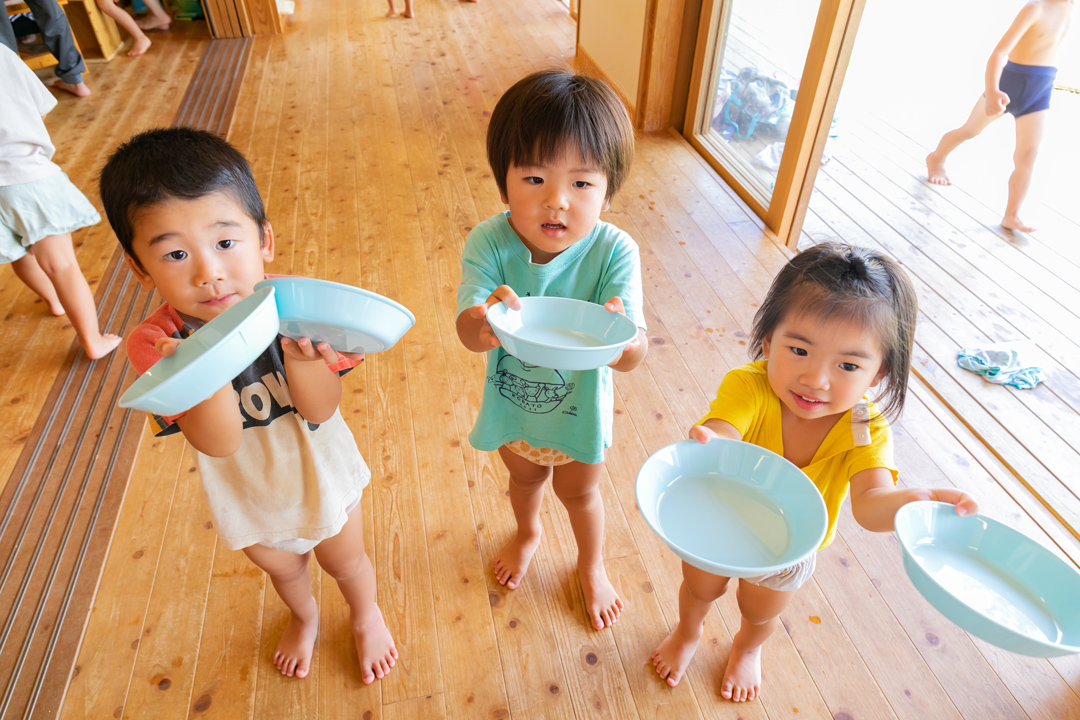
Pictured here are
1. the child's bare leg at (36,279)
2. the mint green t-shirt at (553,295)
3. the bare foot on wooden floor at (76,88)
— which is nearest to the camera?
the mint green t-shirt at (553,295)

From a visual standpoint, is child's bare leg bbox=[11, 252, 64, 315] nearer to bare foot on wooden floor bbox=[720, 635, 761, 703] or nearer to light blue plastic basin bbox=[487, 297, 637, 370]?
light blue plastic basin bbox=[487, 297, 637, 370]

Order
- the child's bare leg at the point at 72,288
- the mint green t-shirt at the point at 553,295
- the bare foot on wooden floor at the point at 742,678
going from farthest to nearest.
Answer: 1. the child's bare leg at the point at 72,288
2. the bare foot on wooden floor at the point at 742,678
3. the mint green t-shirt at the point at 553,295

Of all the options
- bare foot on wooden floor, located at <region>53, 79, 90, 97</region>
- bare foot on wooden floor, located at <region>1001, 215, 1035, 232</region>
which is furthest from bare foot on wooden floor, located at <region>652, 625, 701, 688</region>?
bare foot on wooden floor, located at <region>53, 79, 90, 97</region>

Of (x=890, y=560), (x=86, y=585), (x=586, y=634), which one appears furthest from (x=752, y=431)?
(x=86, y=585)

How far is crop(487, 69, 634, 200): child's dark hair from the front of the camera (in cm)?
88

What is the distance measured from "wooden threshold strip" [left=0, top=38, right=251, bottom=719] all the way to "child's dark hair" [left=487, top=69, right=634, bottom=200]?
1347 millimetres

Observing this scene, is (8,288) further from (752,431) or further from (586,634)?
(752,431)

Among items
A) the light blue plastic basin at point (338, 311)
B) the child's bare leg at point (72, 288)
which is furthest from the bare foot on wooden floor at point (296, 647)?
the child's bare leg at point (72, 288)

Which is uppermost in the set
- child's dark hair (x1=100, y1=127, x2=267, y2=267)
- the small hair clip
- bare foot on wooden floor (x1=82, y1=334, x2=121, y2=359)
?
child's dark hair (x1=100, y1=127, x2=267, y2=267)

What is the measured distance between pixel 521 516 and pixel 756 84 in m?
2.40

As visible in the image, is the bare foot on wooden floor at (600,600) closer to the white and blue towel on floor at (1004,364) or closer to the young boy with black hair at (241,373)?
the young boy with black hair at (241,373)

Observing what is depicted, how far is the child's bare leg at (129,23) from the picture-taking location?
14.3ft

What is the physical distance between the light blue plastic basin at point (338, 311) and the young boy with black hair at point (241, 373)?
2.6 inches

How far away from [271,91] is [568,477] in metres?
3.67
